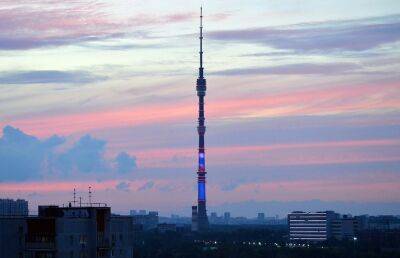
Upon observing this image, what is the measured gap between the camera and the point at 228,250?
15412cm

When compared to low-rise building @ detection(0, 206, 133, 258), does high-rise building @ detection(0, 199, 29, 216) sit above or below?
above

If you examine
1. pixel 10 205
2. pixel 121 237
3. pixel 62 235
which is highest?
pixel 10 205

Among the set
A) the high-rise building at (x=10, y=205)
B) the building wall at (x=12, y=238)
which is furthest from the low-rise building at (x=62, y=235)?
the high-rise building at (x=10, y=205)

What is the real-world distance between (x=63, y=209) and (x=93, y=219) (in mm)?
2079

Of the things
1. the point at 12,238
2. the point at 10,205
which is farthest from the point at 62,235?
the point at 10,205

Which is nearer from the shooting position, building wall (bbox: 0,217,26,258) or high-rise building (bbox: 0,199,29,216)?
building wall (bbox: 0,217,26,258)

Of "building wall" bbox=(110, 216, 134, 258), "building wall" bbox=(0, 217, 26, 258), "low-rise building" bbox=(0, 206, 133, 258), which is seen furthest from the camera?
"building wall" bbox=(110, 216, 134, 258)

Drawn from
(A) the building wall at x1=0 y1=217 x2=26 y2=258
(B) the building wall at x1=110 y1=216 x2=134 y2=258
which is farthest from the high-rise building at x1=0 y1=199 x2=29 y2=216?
(A) the building wall at x1=0 y1=217 x2=26 y2=258

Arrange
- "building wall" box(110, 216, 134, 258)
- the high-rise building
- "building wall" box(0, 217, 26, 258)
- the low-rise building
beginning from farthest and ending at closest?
1. the high-rise building
2. "building wall" box(110, 216, 134, 258)
3. "building wall" box(0, 217, 26, 258)
4. the low-rise building

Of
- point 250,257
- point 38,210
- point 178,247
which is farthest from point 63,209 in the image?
point 178,247

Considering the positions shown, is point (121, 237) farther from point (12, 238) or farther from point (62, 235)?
point (12, 238)

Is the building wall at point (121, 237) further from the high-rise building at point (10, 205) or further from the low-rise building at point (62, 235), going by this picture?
the high-rise building at point (10, 205)

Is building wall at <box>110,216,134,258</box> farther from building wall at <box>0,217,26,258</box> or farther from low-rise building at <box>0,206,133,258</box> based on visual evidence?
building wall at <box>0,217,26,258</box>

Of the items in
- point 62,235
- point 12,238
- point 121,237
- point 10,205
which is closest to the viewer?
point 62,235
